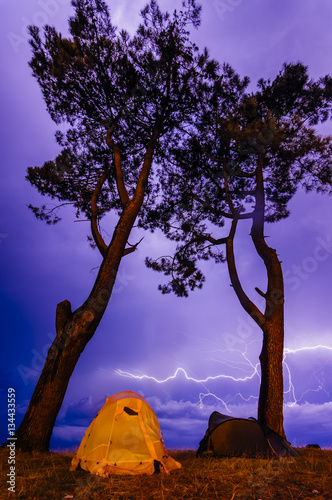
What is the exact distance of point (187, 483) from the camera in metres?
4.24

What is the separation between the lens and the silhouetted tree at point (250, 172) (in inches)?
362

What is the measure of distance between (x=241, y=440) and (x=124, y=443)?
2.49 metres

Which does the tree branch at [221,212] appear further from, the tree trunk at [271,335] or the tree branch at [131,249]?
the tree branch at [131,249]

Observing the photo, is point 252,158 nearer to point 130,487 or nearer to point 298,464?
point 298,464

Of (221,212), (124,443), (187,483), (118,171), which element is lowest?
(187,483)

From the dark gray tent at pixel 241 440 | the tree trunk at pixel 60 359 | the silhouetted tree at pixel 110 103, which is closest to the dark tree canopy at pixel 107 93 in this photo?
the silhouetted tree at pixel 110 103

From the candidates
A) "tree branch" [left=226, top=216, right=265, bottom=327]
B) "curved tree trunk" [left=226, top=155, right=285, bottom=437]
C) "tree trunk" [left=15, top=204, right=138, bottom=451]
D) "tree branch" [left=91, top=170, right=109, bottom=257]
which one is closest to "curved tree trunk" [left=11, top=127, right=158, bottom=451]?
"tree trunk" [left=15, top=204, right=138, bottom=451]

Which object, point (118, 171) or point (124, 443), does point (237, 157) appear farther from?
point (124, 443)

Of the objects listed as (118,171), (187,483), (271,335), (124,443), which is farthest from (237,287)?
(187,483)

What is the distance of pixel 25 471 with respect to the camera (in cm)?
482

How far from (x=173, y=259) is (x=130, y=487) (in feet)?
27.6

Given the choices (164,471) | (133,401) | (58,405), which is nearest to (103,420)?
(133,401)

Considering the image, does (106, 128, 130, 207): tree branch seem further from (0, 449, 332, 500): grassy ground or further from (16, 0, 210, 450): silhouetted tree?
(0, 449, 332, 500): grassy ground

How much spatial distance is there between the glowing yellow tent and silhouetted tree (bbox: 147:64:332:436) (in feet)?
12.2
